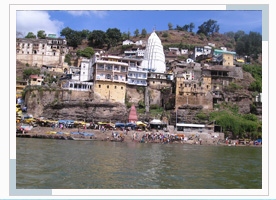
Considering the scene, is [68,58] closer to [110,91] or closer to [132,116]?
[110,91]

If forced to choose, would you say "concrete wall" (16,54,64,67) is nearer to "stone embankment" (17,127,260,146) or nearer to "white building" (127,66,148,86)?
"white building" (127,66,148,86)

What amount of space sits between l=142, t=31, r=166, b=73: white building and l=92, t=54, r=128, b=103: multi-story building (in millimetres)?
5961

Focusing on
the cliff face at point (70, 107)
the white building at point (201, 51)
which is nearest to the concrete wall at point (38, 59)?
the cliff face at point (70, 107)

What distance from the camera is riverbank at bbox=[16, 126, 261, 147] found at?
23688mm

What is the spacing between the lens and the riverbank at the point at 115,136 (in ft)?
77.7

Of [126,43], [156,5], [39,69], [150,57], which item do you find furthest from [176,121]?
[126,43]

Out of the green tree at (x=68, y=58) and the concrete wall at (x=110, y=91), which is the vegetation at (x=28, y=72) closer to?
the green tree at (x=68, y=58)

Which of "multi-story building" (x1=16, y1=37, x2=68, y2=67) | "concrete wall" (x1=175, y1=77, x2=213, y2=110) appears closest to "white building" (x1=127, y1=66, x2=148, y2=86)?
"concrete wall" (x1=175, y1=77, x2=213, y2=110)

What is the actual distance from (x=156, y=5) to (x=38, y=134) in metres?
19.5

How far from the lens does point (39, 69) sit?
4188 centimetres

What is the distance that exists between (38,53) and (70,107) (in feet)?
65.4

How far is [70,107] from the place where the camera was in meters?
30.1

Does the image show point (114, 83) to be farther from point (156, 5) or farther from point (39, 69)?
point (156, 5)

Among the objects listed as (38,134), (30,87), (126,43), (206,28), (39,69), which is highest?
(206,28)
